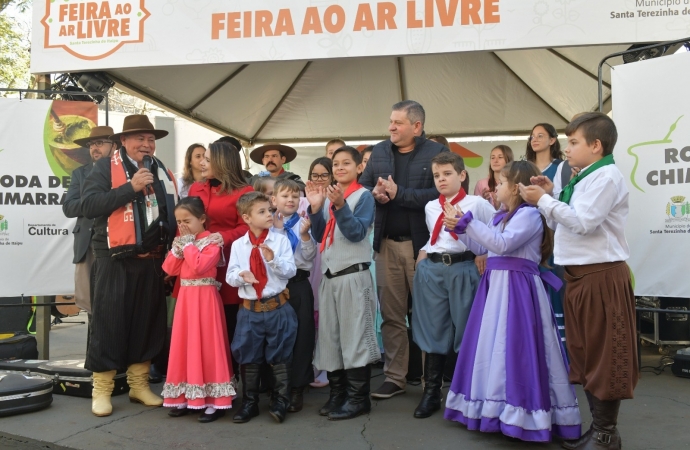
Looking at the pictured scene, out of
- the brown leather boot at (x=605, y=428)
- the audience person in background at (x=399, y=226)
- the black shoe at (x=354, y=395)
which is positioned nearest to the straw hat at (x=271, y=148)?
the audience person in background at (x=399, y=226)

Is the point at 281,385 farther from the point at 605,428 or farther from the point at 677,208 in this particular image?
the point at 677,208

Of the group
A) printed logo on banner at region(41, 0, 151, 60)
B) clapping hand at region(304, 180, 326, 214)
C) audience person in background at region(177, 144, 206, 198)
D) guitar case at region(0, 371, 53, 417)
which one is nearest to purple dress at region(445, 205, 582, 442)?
clapping hand at region(304, 180, 326, 214)

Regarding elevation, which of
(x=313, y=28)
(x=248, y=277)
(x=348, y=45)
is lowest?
(x=248, y=277)

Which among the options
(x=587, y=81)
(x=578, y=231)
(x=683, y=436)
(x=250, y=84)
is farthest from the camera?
(x=250, y=84)

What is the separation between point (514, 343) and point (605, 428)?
0.61m

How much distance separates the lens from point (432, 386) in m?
4.16

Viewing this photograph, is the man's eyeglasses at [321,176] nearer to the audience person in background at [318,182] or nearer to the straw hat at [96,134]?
the audience person in background at [318,182]

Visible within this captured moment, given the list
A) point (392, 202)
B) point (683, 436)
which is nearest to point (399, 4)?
point (392, 202)

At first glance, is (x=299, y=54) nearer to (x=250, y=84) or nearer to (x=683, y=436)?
(x=250, y=84)

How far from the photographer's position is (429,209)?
A: 166 inches

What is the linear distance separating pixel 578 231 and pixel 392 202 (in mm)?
1560

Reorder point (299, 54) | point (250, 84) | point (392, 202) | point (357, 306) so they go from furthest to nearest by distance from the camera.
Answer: point (250, 84) → point (299, 54) → point (392, 202) → point (357, 306)

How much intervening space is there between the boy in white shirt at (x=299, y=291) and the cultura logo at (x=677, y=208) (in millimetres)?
2765

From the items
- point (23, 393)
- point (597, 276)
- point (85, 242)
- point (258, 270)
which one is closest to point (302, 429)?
point (258, 270)
